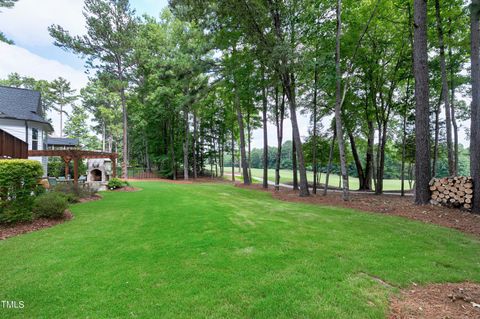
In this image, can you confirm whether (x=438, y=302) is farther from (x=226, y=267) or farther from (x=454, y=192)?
(x=454, y=192)

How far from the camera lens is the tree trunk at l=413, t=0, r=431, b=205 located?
7.23 meters

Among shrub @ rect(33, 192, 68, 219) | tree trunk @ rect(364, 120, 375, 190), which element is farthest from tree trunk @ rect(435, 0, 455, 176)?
shrub @ rect(33, 192, 68, 219)

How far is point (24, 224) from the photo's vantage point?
20.1ft

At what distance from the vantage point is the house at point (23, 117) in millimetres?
14453

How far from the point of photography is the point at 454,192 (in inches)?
275

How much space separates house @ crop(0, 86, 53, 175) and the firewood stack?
20.8 m

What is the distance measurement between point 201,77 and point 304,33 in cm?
1245

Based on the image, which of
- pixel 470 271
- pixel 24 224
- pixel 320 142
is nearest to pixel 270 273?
pixel 470 271

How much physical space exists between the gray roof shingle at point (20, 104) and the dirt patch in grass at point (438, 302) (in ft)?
65.6

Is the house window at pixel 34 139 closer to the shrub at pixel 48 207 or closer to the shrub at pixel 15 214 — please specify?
the shrub at pixel 48 207

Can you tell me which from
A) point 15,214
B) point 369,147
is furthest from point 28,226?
point 369,147

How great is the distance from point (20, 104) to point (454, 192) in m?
23.5

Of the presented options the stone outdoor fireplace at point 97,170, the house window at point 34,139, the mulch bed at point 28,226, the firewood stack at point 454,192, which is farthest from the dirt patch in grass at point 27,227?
the house window at point 34,139

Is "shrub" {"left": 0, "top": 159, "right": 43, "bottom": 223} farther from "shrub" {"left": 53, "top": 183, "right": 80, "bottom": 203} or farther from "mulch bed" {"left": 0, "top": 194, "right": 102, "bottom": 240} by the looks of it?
"shrub" {"left": 53, "top": 183, "right": 80, "bottom": 203}
